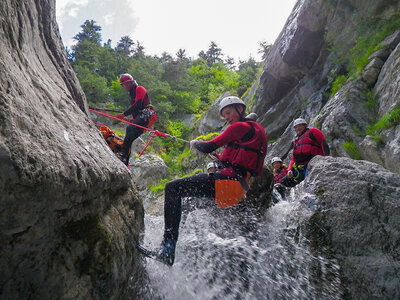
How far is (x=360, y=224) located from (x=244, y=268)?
1890 mm

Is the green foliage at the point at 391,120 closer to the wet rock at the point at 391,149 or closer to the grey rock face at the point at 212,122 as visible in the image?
the wet rock at the point at 391,149

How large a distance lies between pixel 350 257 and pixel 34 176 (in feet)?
13.6

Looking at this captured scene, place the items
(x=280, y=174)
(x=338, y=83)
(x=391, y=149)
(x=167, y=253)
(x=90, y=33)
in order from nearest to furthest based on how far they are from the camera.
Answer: (x=167, y=253) < (x=391, y=149) < (x=280, y=174) < (x=338, y=83) < (x=90, y=33)

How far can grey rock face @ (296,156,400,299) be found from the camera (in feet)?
11.6

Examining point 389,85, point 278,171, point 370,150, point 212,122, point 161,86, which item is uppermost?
point 161,86

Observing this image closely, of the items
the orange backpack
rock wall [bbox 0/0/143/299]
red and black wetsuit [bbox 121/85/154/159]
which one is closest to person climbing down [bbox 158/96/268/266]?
rock wall [bbox 0/0/143/299]

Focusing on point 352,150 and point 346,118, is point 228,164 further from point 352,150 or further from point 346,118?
point 346,118

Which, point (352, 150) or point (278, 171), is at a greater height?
point (278, 171)

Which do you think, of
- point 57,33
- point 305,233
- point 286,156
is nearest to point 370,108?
point 286,156

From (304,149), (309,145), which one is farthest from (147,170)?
(309,145)

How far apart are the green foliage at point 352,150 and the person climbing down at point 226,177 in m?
4.73

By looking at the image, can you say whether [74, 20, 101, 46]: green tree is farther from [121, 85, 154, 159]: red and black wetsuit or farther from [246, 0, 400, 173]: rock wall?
[121, 85, 154, 159]: red and black wetsuit

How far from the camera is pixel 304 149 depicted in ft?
24.7

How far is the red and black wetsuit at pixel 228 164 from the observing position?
399cm
